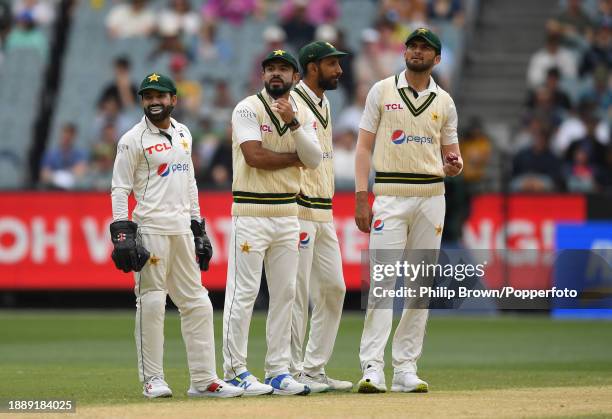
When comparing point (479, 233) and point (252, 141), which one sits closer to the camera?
point (252, 141)

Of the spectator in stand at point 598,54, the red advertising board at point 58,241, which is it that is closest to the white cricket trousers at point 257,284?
the red advertising board at point 58,241

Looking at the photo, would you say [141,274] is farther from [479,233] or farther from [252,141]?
[479,233]

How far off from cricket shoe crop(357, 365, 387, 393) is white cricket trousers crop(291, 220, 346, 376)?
0.54 m

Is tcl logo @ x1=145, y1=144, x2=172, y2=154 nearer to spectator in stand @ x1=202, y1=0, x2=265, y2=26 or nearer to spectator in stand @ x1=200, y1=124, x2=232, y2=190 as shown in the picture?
spectator in stand @ x1=200, y1=124, x2=232, y2=190

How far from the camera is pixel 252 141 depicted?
9586 mm

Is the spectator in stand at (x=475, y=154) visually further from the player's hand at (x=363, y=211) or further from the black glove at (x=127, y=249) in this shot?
the black glove at (x=127, y=249)

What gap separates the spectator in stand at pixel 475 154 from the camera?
19047 millimetres

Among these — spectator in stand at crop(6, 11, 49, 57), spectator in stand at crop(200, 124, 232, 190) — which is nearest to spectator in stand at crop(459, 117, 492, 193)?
spectator in stand at crop(200, 124, 232, 190)

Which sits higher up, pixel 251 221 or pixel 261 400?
pixel 251 221

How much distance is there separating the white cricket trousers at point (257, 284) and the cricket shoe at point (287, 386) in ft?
0.15

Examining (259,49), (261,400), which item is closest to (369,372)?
(261,400)

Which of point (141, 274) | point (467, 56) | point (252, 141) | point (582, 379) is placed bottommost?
point (582, 379)

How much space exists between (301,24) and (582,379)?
1367 centimetres

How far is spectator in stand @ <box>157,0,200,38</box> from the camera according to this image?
24.2m
